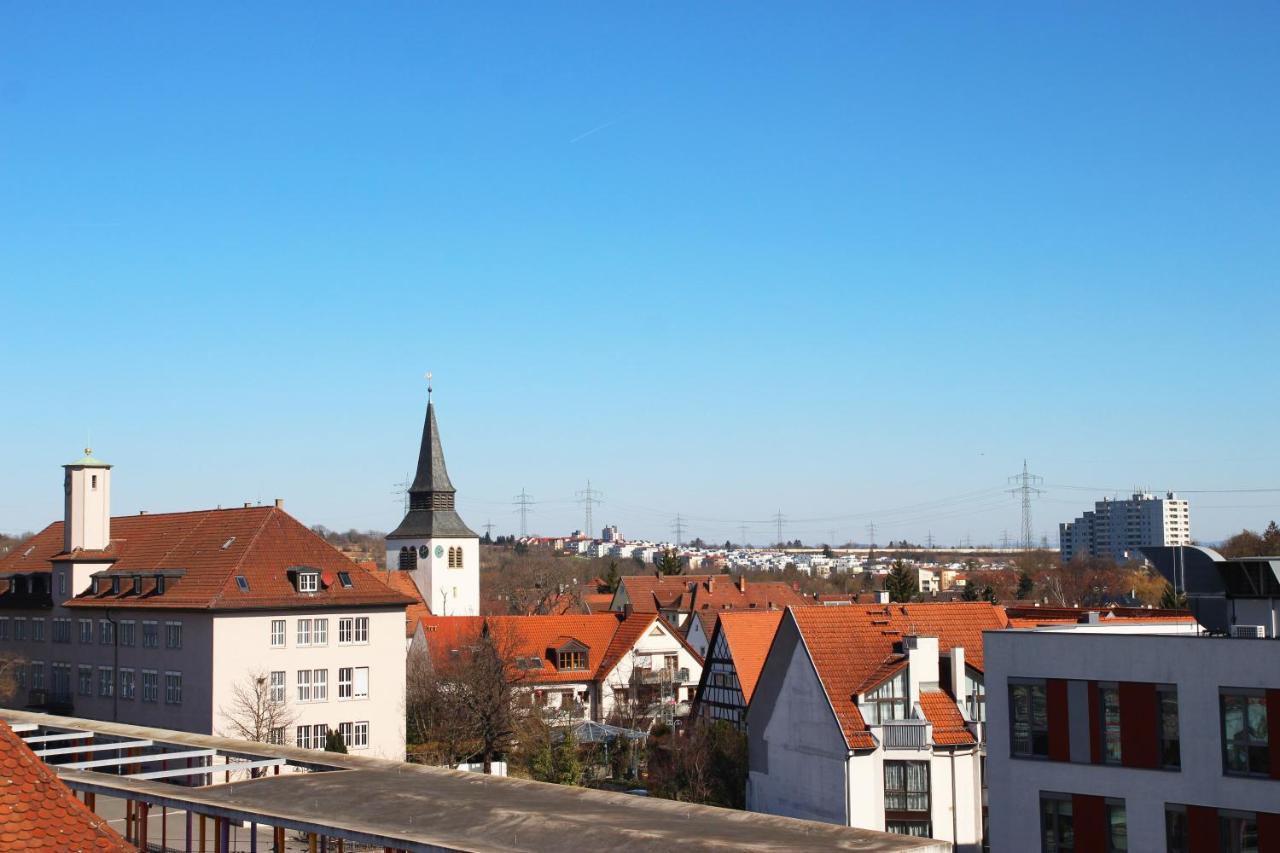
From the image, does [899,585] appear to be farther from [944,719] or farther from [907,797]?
[907,797]

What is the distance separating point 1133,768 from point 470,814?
56.1 feet

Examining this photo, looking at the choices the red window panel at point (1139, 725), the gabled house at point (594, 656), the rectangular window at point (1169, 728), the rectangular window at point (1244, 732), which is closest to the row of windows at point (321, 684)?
the gabled house at point (594, 656)

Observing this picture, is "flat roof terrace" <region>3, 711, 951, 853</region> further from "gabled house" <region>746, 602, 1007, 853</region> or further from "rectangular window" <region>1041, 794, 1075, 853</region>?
"gabled house" <region>746, 602, 1007, 853</region>

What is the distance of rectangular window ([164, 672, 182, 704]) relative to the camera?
5684 cm

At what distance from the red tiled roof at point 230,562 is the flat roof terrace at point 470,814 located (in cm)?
3442

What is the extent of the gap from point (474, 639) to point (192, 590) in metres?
19.6

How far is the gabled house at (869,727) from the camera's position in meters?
43.3

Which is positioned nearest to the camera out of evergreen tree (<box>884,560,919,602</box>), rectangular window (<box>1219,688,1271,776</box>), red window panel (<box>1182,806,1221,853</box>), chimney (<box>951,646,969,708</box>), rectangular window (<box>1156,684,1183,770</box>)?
rectangular window (<box>1219,688,1271,776</box>)

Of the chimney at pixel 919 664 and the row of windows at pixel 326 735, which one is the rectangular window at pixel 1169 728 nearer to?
the chimney at pixel 919 664

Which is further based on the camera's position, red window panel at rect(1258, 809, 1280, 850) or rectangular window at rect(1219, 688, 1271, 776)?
rectangular window at rect(1219, 688, 1271, 776)

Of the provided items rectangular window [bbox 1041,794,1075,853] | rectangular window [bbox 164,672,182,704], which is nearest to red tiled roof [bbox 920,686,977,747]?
rectangular window [bbox 1041,794,1075,853]

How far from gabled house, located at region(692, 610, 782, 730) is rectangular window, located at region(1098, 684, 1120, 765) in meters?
29.2

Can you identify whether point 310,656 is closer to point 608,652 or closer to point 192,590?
point 192,590

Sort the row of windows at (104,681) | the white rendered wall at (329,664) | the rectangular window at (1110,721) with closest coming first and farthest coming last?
the rectangular window at (1110,721) → the white rendered wall at (329,664) → the row of windows at (104,681)
